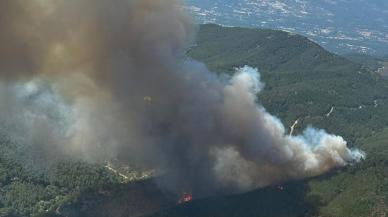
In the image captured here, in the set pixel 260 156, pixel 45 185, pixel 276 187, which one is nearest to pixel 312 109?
pixel 276 187

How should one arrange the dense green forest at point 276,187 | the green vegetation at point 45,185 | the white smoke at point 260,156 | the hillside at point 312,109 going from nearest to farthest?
the dense green forest at point 276,187, the hillside at point 312,109, the white smoke at point 260,156, the green vegetation at point 45,185

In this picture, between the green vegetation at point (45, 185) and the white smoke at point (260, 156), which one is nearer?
the white smoke at point (260, 156)

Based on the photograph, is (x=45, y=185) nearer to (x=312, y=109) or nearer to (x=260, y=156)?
(x=260, y=156)

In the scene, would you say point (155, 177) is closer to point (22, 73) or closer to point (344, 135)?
point (22, 73)

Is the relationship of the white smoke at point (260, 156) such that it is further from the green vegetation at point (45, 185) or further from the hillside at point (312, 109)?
the green vegetation at point (45, 185)

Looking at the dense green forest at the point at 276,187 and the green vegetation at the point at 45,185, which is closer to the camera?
the dense green forest at the point at 276,187

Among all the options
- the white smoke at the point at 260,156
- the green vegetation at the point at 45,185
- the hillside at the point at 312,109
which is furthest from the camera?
the green vegetation at the point at 45,185

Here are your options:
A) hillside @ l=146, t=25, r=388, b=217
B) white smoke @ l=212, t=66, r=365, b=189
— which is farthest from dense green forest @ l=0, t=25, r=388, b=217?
white smoke @ l=212, t=66, r=365, b=189

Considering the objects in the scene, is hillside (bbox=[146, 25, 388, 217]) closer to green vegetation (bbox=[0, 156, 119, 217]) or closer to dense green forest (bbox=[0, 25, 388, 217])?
dense green forest (bbox=[0, 25, 388, 217])

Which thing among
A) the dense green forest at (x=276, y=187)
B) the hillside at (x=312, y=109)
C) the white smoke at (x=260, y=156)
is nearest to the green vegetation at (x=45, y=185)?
the dense green forest at (x=276, y=187)

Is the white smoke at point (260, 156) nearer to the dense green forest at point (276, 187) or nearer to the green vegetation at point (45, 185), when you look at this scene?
the dense green forest at point (276, 187)
